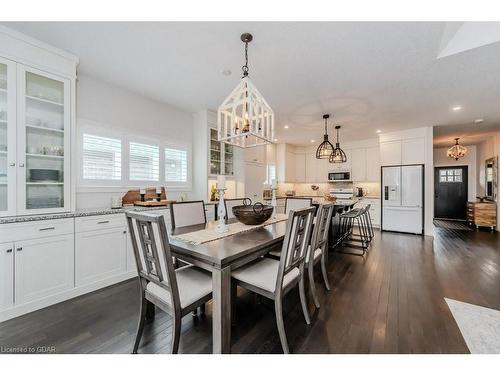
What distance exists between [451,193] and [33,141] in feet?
34.7

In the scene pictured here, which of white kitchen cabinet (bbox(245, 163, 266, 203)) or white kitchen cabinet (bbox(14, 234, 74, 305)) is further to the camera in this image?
white kitchen cabinet (bbox(245, 163, 266, 203))

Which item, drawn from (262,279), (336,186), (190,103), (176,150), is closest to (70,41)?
(190,103)

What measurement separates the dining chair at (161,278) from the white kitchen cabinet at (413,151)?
5.81 metres

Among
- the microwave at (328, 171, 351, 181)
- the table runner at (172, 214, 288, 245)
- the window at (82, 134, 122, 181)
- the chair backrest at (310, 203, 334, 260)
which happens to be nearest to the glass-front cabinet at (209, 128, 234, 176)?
the window at (82, 134, 122, 181)

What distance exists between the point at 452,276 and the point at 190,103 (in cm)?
465

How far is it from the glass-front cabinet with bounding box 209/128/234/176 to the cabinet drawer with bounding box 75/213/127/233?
1890 mm

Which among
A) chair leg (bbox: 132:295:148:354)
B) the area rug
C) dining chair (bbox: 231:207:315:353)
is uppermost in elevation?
dining chair (bbox: 231:207:315:353)

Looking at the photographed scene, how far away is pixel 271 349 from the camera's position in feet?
5.02

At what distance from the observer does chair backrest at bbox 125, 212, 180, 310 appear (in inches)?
50.9

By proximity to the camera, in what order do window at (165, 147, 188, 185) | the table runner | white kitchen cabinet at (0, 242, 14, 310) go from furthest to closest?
window at (165, 147, 188, 185)
white kitchen cabinet at (0, 242, 14, 310)
the table runner

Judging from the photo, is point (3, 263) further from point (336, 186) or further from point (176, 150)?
point (336, 186)

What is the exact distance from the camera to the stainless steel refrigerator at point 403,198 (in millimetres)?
5125

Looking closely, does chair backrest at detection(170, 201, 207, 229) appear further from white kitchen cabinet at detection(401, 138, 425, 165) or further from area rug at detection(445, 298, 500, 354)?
white kitchen cabinet at detection(401, 138, 425, 165)

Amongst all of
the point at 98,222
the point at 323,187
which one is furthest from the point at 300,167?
the point at 98,222
